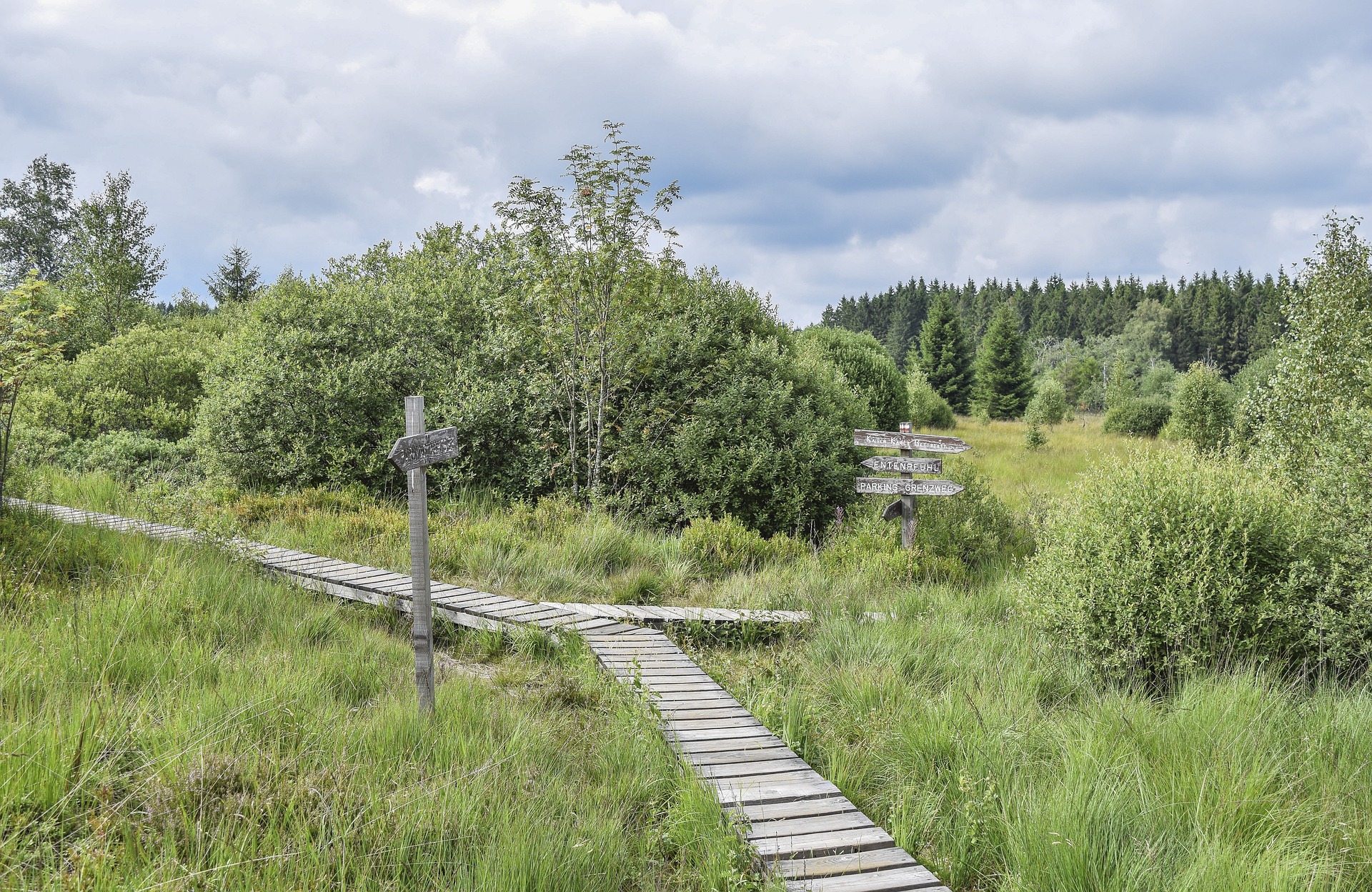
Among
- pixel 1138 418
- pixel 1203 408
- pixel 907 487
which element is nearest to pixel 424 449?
pixel 907 487

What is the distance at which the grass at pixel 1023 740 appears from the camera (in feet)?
10.8

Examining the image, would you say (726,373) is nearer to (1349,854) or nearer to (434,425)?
(434,425)

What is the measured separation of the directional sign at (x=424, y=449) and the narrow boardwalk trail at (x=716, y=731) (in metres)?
1.70

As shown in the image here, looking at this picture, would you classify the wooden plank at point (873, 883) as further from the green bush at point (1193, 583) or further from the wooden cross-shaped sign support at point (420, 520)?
the green bush at point (1193, 583)

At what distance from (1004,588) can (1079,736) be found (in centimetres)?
380

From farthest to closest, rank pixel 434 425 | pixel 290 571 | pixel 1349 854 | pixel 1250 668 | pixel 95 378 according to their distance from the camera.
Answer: pixel 95 378, pixel 434 425, pixel 290 571, pixel 1250 668, pixel 1349 854

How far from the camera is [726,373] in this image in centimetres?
1219

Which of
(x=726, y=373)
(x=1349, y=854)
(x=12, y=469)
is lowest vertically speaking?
(x=1349, y=854)

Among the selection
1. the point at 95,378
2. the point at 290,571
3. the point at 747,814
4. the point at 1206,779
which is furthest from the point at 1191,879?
the point at 95,378

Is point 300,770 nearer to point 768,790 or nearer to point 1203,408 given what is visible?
point 768,790

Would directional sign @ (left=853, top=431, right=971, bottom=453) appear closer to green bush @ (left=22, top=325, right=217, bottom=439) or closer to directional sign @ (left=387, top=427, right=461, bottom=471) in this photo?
directional sign @ (left=387, top=427, right=461, bottom=471)

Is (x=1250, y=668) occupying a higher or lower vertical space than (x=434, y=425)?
lower

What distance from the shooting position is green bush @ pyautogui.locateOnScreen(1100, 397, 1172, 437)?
30.4 metres

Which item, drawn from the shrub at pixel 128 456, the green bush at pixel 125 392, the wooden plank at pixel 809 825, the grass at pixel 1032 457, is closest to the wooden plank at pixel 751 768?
the wooden plank at pixel 809 825
